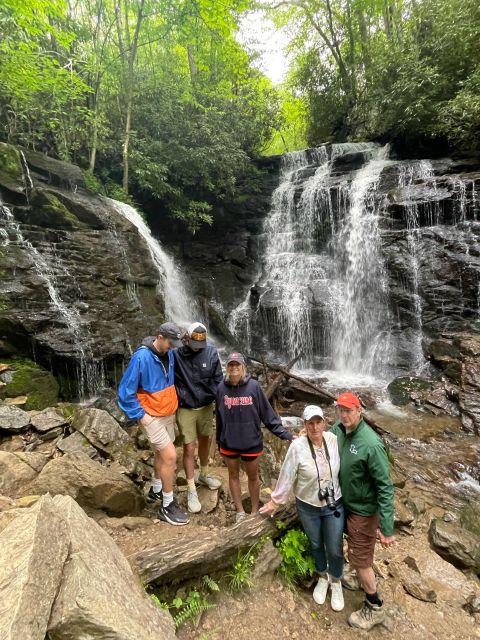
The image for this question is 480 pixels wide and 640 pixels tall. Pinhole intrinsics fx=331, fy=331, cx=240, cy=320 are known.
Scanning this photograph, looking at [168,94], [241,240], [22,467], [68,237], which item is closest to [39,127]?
[168,94]

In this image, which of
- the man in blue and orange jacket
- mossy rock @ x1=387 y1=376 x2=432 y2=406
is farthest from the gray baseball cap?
mossy rock @ x1=387 y1=376 x2=432 y2=406

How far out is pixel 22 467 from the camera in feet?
12.1

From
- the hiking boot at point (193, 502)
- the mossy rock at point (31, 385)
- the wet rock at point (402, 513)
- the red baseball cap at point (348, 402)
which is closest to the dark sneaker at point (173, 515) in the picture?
the hiking boot at point (193, 502)

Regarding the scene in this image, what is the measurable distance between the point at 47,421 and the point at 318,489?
4.35 metres

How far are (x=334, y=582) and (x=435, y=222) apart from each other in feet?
40.3

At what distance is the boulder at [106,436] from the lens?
4762 millimetres

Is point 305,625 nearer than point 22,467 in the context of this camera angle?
Yes

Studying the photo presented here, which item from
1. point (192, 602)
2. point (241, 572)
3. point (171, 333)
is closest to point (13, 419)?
point (171, 333)

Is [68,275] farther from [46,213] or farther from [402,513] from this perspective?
[402,513]

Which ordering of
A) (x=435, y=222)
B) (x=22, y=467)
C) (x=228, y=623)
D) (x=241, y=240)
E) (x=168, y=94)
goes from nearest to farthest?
(x=228, y=623) → (x=22, y=467) → (x=435, y=222) → (x=168, y=94) → (x=241, y=240)

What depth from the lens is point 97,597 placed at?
1743 mm

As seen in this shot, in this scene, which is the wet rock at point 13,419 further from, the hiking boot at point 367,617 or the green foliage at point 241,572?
the hiking boot at point 367,617

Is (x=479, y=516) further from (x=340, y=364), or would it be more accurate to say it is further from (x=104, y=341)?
(x=104, y=341)

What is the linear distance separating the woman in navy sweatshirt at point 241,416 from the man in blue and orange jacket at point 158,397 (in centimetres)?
58
